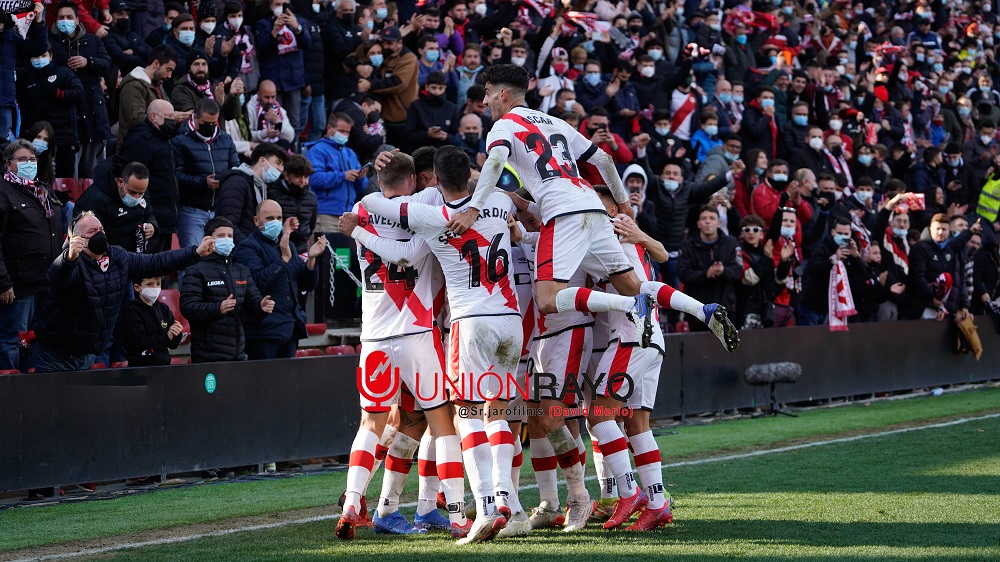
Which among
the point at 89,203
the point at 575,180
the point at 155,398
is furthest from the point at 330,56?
the point at 575,180

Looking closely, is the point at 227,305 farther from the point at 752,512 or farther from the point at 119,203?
the point at 752,512

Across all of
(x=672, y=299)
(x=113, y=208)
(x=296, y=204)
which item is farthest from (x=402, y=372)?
(x=296, y=204)

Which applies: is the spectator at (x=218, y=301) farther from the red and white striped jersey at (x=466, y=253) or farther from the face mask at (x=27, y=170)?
the red and white striped jersey at (x=466, y=253)

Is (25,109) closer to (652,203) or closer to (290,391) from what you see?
(290,391)

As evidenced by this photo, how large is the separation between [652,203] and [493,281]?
902cm

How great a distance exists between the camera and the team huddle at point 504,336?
8.26 metres

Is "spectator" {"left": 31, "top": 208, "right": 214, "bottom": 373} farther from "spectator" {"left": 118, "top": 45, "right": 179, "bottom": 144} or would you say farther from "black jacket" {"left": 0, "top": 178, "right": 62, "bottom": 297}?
"spectator" {"left": 118, "top": 45, "right": 179, "bottom": 144}

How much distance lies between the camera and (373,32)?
17.9 meters

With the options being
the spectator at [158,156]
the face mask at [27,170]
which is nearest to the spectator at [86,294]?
the face mask at [27,170]

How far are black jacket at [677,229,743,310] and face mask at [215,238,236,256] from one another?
5.98 m

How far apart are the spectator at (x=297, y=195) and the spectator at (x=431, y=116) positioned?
3.14 m

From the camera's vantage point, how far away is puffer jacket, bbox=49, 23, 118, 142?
532 inches

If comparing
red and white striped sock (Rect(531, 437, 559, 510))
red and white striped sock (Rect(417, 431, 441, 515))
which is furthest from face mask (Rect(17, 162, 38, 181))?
red and white striped sock (Rect(531, 437, 559, 510))

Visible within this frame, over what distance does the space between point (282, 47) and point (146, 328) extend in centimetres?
572
